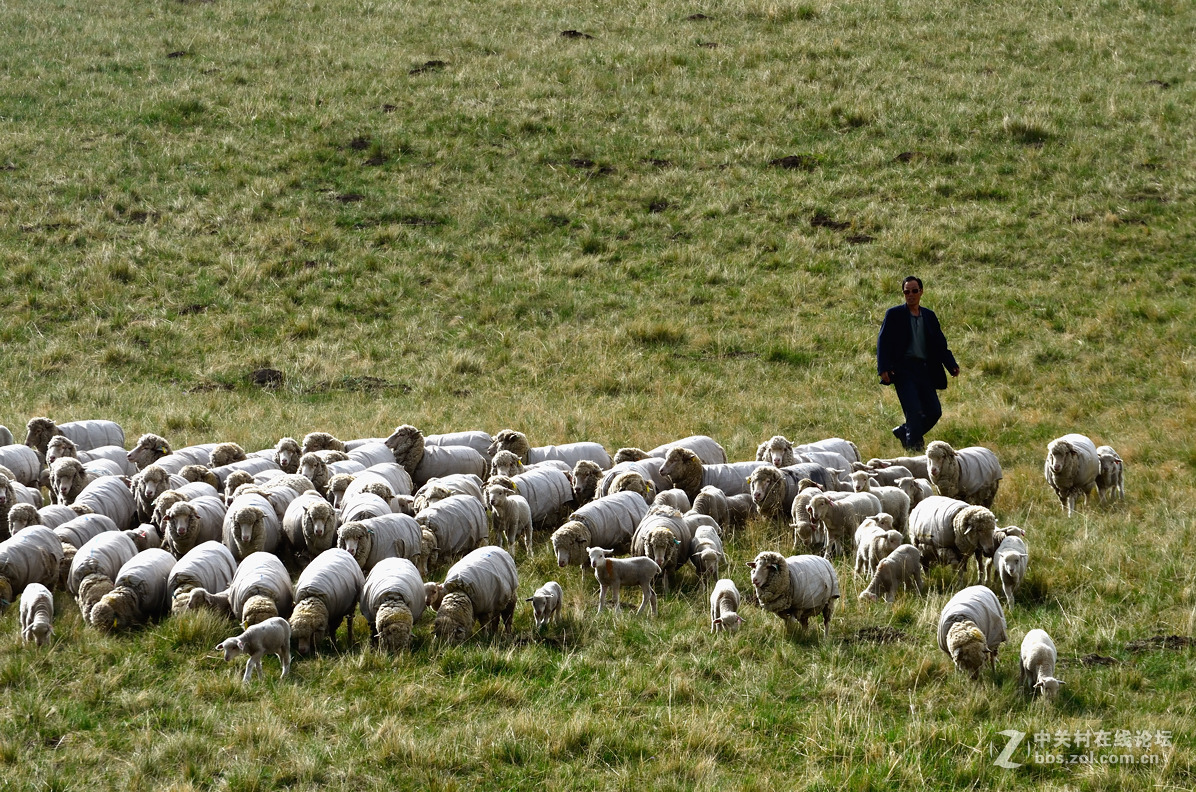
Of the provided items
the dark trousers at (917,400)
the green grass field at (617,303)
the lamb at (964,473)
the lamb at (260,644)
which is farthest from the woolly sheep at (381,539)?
the dark trousers at (917,400)

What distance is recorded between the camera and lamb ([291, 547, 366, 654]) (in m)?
8.02

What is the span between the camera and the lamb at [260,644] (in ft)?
24.4

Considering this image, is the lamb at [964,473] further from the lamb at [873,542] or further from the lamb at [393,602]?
the lamb at [393,602]

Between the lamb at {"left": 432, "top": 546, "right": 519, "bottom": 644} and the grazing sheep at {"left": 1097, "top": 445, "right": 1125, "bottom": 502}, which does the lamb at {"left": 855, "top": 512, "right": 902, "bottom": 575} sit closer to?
the lamb at {"left": 432, "top": 546, "right": 519, "bottom": 644}

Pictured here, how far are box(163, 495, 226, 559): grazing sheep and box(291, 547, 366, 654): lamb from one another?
2.05 m

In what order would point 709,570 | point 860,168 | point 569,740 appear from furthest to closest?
point 860,168 → point 709,570 → point 569,740

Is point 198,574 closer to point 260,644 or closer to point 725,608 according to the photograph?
point 260,644

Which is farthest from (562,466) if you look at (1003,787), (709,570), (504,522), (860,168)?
(860,168)

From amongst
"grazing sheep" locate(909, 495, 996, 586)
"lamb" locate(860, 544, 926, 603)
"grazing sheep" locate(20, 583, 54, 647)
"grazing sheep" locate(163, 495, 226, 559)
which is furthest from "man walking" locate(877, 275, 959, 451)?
"grazing sheep" locate(20, 583, 54, 647)

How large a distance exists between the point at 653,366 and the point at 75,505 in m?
10.1

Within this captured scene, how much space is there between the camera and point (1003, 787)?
6059 mm

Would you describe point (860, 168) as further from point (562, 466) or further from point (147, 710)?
point (147, 710)

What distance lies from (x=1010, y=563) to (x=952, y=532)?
2.60ft

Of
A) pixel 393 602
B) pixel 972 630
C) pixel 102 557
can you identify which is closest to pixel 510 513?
pixel 393 602
